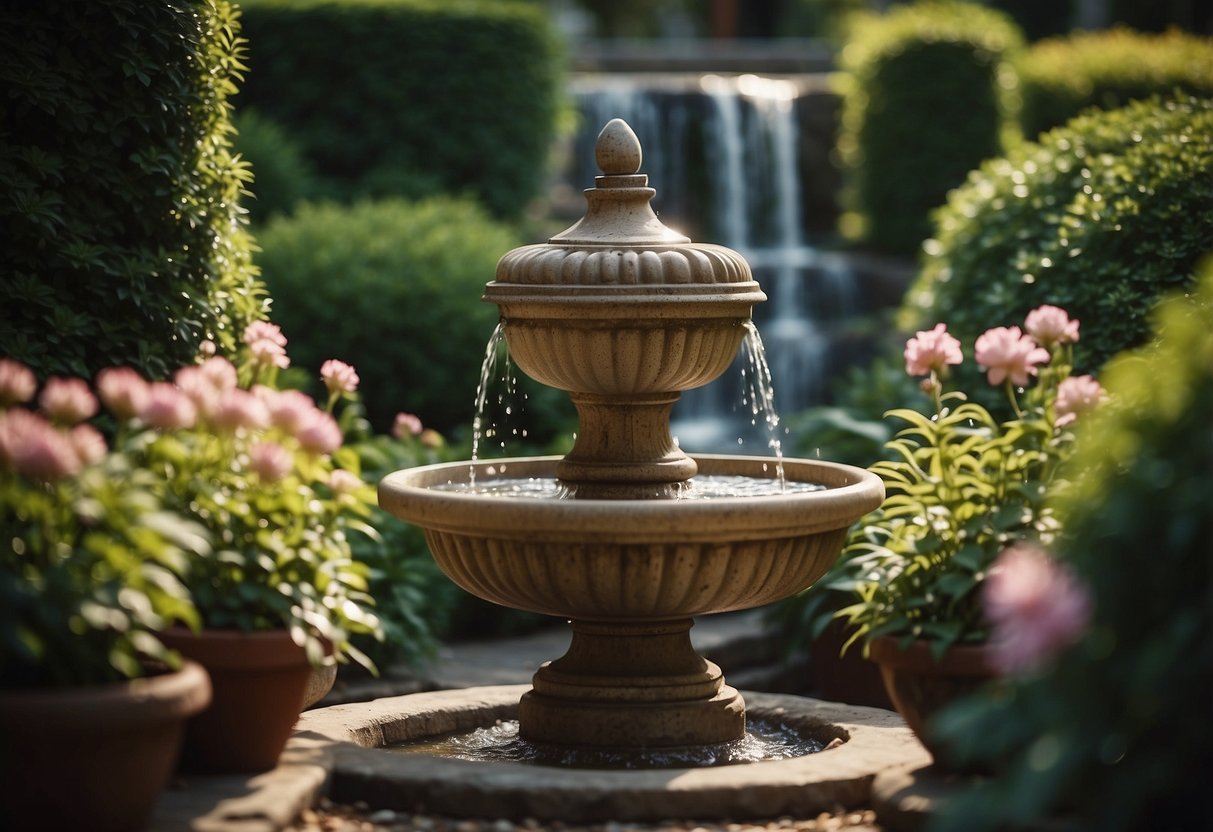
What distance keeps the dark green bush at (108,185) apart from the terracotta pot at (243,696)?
152 centimetres

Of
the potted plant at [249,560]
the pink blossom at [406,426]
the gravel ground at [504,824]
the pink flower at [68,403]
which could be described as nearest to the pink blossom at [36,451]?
the pink flower at [68,403]

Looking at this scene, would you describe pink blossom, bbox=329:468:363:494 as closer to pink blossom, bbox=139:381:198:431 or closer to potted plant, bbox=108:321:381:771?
potted plant, bbox=108:321:381:771

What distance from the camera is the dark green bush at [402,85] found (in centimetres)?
1412

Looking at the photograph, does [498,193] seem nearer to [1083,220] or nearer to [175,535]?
[1083,220]

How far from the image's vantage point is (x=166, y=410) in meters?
4.15

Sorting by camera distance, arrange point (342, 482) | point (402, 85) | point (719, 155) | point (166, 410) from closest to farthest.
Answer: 1. point (166, 410)
2. point (342, 482)
3. point (402, 85)
4. point (719, 155)

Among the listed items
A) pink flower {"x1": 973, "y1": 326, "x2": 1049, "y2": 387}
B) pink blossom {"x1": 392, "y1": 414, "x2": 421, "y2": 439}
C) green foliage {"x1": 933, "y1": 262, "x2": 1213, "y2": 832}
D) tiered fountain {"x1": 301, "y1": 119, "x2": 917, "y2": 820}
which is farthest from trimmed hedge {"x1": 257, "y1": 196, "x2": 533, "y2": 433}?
green foliage {"x1": 933, "y1": 262, "x2": 1213, "y2": 832}

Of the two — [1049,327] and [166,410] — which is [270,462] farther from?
[1049,327]

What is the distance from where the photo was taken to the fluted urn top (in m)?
5.35

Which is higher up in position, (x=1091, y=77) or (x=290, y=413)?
(x=1091, y=77)

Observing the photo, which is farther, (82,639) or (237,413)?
(237,413)

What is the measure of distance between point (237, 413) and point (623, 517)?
1252mm

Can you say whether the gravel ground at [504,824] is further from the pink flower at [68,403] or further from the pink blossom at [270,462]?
the pink flower at [68,403]

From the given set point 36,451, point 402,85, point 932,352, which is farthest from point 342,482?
point 402,85
